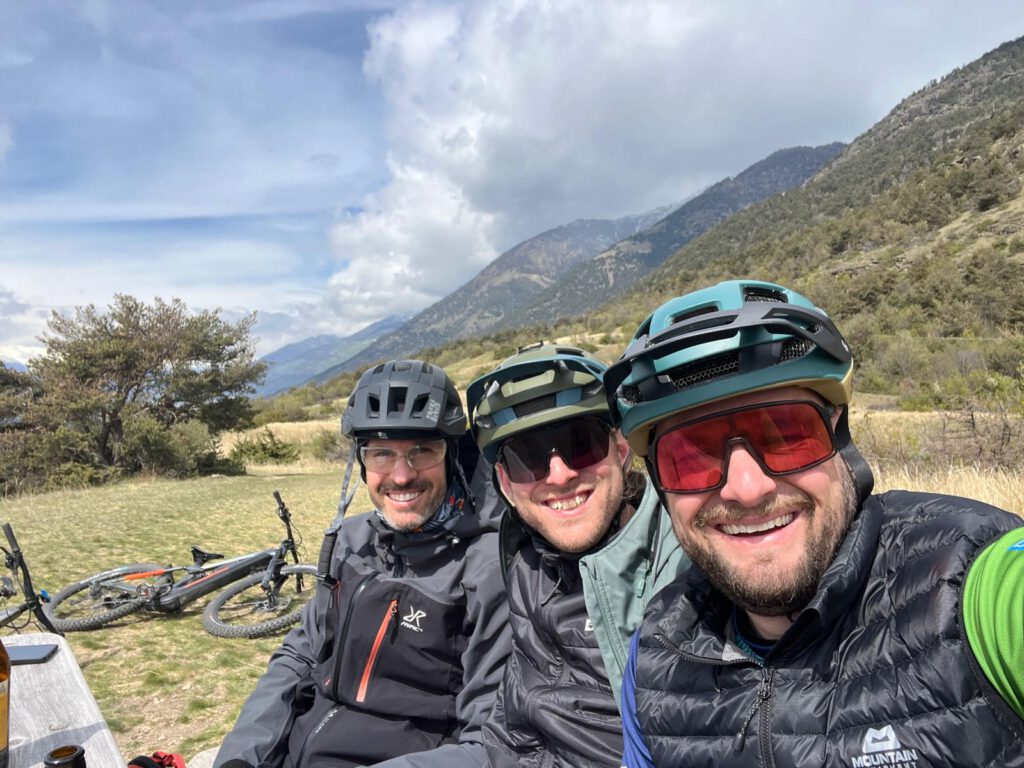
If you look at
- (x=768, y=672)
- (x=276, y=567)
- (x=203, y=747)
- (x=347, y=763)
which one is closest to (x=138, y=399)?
(x=276, y=567)

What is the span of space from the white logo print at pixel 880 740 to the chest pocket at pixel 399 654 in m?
1.70

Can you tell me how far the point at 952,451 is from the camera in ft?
28.8

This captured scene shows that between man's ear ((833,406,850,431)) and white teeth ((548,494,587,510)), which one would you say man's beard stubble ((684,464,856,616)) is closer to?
man's ear ((833,406,850,431))

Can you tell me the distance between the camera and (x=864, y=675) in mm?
1243

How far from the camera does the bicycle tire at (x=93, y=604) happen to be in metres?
5.84

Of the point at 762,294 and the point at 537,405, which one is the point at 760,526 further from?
the point at 537,405

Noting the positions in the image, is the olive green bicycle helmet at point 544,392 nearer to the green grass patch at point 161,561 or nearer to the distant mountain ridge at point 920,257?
the green grass patch at point 161,561

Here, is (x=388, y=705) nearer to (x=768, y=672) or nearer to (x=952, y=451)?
(x=768, y=672)

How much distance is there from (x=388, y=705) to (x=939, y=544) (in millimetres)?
2150

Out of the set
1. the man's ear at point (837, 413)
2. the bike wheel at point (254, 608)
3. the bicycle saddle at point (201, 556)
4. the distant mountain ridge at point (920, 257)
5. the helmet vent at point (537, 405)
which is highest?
the distant mountain ridge at point (920, 257)

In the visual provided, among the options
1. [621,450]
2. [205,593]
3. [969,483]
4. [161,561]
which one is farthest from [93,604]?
[969,483]

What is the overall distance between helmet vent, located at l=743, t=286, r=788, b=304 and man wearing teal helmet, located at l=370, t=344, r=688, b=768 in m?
0.79

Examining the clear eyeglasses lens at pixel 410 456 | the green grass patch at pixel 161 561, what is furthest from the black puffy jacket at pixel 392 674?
the green grass patch at pixel 161 561

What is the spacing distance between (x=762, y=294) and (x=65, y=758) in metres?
2.35
